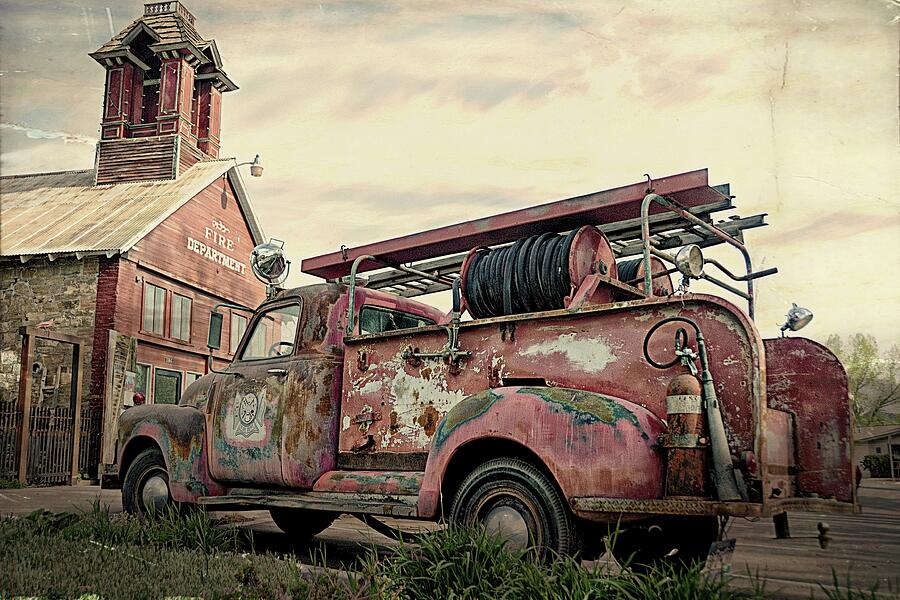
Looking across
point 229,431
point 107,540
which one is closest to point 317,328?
point 229,431

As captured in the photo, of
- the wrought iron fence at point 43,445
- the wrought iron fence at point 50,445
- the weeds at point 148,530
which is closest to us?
the weeds at point 148,530

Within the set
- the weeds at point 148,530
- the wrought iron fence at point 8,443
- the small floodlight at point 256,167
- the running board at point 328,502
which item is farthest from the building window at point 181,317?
the running board at point 328,502

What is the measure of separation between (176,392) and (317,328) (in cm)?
1416

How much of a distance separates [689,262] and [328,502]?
2.89 m

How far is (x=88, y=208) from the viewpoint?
19.4 meters

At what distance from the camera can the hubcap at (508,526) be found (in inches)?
162

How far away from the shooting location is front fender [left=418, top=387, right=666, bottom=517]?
3.85m

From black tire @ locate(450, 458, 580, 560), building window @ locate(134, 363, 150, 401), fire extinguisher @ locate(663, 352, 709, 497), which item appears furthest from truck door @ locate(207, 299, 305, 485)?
building window @ locate(134, 363, 150, 401)

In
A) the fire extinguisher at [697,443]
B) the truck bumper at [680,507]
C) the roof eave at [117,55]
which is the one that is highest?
the roof eave at [117,55]

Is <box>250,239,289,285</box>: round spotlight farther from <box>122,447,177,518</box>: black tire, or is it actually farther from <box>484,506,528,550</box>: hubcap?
<box>484,506,528,550</box>: hubcap

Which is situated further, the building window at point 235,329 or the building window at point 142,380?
the building window at point 235,329

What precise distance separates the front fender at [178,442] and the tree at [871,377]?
23.0 meters

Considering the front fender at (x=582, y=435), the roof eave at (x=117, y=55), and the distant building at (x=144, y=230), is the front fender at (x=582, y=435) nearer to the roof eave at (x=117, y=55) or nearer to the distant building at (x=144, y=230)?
the distant building at (x=144, y=230)

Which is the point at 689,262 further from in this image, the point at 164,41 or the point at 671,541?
the point at 164,41
